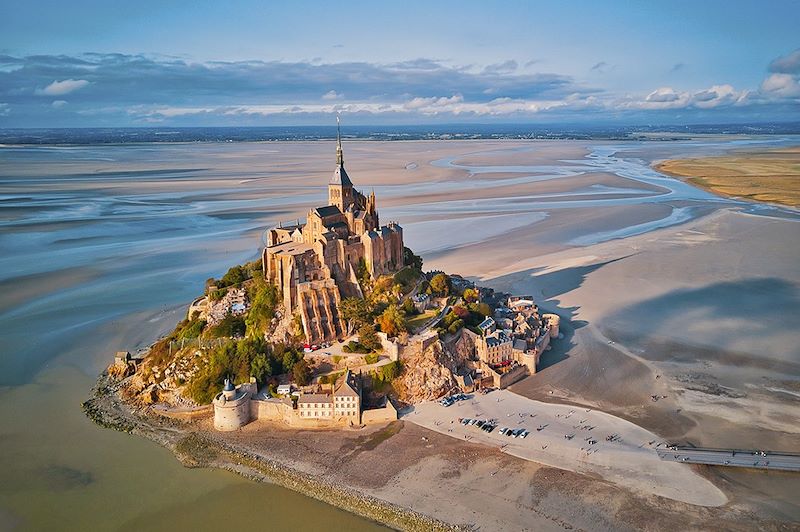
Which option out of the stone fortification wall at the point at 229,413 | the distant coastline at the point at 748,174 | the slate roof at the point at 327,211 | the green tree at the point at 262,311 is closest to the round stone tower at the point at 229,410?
the stone fortification wall at the point at 229,413

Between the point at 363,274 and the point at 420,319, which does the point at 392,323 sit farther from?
the point at 363,274

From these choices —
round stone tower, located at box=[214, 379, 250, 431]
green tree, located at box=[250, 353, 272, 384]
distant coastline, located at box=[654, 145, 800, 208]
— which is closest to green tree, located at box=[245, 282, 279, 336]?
green tree, located at box=[250, 353, 272, 384]

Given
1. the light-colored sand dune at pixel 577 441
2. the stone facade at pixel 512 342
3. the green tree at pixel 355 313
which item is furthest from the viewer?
the green tree at pixel 355 313

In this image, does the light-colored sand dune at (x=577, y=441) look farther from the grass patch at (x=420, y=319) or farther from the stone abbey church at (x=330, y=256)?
the stone abbey church at (x=330, y=256)

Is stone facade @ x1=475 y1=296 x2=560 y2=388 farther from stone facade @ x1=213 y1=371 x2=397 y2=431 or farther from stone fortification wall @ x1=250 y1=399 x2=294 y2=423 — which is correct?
stone fortification wall @ x1=250 y1=399 x2=294 y2=423

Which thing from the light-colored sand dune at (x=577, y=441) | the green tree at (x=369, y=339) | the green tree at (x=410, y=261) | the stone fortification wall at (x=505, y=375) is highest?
the green tree at (x=410, y=261)

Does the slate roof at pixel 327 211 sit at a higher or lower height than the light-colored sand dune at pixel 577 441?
higher

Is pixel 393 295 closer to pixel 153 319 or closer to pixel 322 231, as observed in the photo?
pixel 322 231

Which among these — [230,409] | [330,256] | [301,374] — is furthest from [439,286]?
[230,409]
